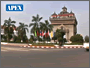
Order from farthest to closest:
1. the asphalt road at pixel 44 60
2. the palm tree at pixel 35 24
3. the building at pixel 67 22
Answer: the building at pixel 67 22, the palm tree at pixel 35 24, the asphalt road at pixel 44 60

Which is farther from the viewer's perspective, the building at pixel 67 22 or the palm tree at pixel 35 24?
the building at pixel 67 22

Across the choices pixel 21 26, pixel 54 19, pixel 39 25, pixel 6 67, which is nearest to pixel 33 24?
pixel 39 25

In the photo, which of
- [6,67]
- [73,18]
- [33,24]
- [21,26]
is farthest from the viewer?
[73,18]

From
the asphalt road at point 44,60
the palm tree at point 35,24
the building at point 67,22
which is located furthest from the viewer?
the building at point 67,22

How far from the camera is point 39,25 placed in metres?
43.4

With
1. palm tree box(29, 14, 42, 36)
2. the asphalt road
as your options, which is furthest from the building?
the asphalt road

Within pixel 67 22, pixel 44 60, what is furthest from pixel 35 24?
pixel 67 22

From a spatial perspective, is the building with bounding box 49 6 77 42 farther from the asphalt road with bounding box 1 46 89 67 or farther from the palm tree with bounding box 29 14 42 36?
the asphalt road with bounding box 1 46 89 67

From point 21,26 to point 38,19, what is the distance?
11466mm

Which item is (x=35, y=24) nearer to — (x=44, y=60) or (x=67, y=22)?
(x=44, y=60)

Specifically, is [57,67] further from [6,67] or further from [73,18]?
[73,18]

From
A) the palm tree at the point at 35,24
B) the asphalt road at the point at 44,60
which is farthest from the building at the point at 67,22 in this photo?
the asphalt road at the point at 44,60

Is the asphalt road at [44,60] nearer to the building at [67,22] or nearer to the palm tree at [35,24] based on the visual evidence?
the palm tree at [35,24]

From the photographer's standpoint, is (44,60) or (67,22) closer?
(44,60)
